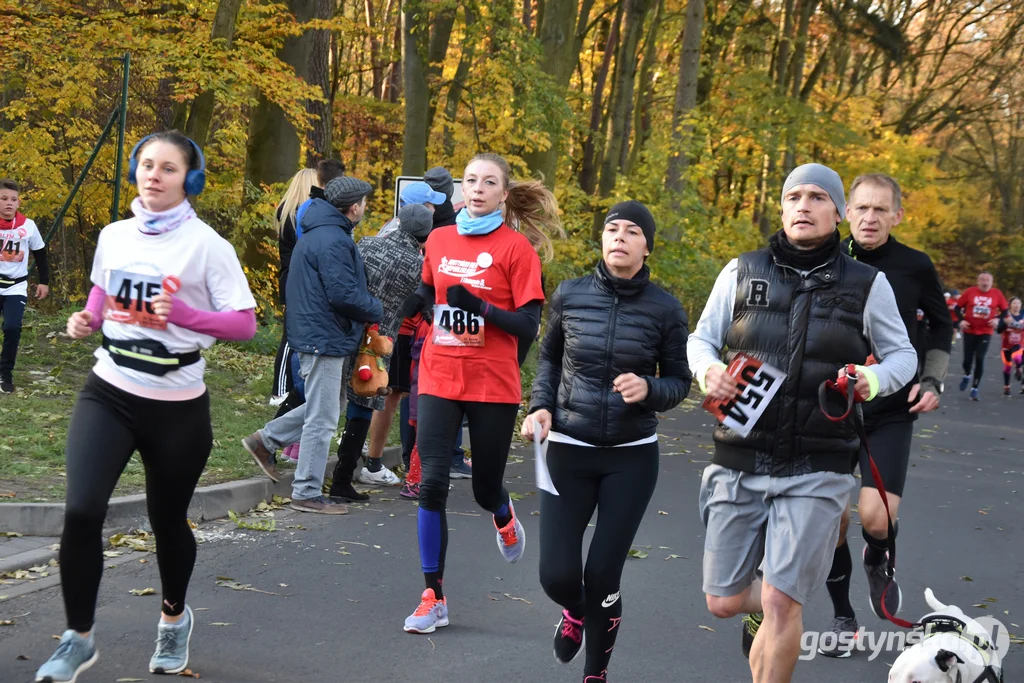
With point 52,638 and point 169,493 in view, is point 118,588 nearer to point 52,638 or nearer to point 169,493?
point 52,638

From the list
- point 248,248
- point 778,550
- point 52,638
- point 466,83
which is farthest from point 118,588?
point 466,83

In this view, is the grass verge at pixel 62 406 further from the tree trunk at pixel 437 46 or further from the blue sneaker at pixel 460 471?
the tree trunk at pixel 437 46

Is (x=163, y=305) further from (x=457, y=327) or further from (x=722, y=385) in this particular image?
(x=722, y=385)

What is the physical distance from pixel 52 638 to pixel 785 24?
32.6 meters

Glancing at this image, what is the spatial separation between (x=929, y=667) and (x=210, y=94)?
50.9ft

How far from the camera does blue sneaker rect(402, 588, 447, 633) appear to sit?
19.0ft

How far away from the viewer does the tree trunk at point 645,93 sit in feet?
102

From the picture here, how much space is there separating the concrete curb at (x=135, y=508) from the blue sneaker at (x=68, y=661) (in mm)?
1660

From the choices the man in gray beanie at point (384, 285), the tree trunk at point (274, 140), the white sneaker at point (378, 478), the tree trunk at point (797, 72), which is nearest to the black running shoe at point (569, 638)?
the man in gray beanie at point (384, 285)

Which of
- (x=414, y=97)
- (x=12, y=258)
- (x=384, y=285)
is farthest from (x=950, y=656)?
(x=414, y=97)

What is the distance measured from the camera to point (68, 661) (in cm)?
460

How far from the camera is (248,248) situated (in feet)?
65.3

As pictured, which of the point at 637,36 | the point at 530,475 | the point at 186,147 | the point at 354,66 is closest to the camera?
the point at 186,147

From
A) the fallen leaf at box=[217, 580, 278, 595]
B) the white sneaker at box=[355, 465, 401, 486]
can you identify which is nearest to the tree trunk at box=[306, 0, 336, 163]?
the white sneaker at box=[355, 465, 401, 486]
